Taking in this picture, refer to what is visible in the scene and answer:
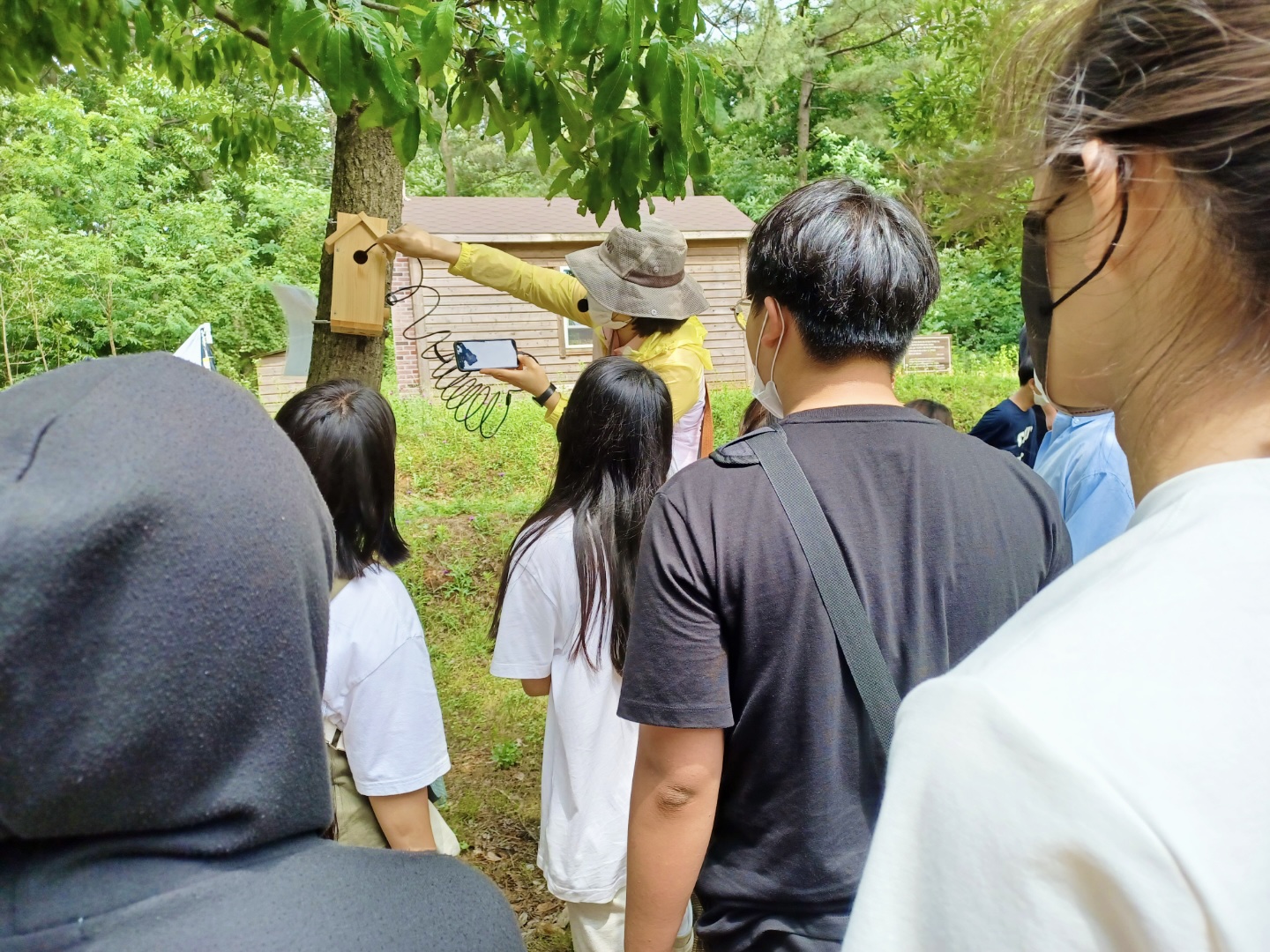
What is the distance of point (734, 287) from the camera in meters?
15.8

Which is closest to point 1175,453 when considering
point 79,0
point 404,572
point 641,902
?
point 641,902

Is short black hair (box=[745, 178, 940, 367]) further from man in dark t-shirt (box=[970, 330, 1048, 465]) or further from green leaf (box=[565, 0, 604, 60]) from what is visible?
man in dark t-shirt (box=[970, 330, 1048, 465])

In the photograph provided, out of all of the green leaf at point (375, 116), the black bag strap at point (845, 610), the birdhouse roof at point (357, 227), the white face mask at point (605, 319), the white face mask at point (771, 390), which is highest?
the green leaf at point (375, 116)

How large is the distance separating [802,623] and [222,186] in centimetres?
2269

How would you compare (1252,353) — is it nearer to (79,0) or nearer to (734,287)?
(79,0)

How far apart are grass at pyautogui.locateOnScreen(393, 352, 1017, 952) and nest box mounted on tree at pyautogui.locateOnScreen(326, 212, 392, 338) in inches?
84.0

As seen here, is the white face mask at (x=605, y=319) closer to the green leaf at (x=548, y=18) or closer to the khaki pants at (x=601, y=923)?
the green leaf at (x=548, y=18)

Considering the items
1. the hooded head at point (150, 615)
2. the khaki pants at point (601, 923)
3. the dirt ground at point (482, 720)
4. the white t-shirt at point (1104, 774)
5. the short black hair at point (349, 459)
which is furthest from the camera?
the dirt ground at point (482, 720)

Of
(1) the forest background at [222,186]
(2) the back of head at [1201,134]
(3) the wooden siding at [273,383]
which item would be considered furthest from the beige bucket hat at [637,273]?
(3) the wooden siding at [273,383]

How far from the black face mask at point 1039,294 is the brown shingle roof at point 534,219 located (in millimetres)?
13089

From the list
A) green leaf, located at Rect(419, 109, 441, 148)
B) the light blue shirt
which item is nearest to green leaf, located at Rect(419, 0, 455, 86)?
green leaf, located at Rect(419, 109, 441, 148)

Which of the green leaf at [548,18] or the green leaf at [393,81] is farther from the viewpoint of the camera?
the green leaf at [393,81]

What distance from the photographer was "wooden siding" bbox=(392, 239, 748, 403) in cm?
1492

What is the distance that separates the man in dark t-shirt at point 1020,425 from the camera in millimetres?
3939
